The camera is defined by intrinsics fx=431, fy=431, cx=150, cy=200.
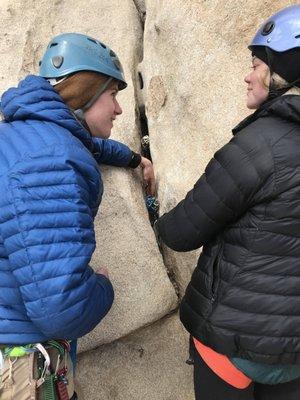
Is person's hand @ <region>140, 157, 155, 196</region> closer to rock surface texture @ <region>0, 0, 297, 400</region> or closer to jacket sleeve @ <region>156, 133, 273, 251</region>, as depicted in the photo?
rock surface texture @ <region>0, 0, 297, 400</region>

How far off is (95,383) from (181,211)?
211 centimetres

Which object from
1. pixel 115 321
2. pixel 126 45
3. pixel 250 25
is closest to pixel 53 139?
pixel 115 321

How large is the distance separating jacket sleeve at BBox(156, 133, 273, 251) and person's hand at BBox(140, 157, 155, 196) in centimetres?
170

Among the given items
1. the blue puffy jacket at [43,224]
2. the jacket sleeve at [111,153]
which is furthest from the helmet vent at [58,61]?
the jacket sleeve at [111,153]

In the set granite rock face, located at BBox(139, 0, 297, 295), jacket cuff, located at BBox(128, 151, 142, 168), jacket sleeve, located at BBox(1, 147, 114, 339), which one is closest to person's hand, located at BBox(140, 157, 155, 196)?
granite rock face, located at BBox(139, 0, 297, 295)

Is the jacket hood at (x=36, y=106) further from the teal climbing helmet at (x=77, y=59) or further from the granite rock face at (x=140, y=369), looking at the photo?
the granite rock face at (x=140, y=369)

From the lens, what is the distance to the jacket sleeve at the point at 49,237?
73.6 inches

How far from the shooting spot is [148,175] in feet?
13.7

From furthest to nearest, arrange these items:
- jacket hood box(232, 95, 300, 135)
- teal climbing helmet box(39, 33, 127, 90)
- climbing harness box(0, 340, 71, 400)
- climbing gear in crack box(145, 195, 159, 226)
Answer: climbing gear in crack box(145, 195, 159, 226), teal climbing helmet box(39, 33, 127, 90), climbing harness box(0, 340, 71, 400), jacket hood box(232, 95, 300, 135)

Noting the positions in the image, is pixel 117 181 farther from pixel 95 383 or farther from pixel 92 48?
pixel 95 383

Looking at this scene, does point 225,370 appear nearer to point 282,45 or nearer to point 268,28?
point 282,45

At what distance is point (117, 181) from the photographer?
149 inches

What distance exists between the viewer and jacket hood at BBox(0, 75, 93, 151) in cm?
209

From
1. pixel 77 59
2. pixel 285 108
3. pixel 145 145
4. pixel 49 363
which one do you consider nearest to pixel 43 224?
pixel 49 363
